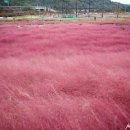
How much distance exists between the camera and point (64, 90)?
20.3ft

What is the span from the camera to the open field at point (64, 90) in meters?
4.65

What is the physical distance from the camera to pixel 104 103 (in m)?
5.32

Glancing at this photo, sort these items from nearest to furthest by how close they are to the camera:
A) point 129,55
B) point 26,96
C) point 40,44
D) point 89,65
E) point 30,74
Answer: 1. point 26,96
2. point 30,74
3. point 89,65
4. point 129,55
5. point 40,44

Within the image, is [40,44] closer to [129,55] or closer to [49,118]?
[129,55]

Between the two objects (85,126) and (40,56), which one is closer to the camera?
(85,126)

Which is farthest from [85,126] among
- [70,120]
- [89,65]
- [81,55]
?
[81,55]

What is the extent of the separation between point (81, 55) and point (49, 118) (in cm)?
522

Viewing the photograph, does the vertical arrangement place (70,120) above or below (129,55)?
below

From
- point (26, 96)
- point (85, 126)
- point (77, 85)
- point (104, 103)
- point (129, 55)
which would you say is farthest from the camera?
point (129, 55)

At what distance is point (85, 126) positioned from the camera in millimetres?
4480

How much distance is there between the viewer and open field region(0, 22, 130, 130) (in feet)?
15.3

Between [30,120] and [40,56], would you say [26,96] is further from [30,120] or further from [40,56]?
[40,56]

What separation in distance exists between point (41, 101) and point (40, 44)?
23.1 ft

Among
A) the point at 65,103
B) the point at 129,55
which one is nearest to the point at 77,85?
the point at 65,103
